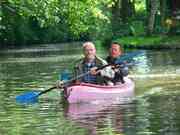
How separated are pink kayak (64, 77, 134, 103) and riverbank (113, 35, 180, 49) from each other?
77.0 feet

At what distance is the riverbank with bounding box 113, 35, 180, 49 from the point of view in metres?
43.3

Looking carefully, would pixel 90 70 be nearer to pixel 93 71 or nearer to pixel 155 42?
pixel 93 71

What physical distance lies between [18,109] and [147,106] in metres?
3.12

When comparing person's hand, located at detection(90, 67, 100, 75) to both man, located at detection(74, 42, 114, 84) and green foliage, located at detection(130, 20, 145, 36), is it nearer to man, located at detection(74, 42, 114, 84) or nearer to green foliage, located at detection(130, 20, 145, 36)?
man, located at detection(74, 42, 114, 84)

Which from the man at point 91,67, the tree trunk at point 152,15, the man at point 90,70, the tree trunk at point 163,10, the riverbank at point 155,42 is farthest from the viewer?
the tree trunk at point 163,10

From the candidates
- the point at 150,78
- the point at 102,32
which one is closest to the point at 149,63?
the point at 150,78

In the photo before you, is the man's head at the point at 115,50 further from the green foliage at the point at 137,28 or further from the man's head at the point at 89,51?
the green foliage at the point at 137,28

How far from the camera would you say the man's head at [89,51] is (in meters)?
18.6

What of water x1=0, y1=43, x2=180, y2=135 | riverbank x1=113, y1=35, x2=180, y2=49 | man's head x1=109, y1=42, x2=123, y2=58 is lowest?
riverbank x1=113, y1=35, x2=180, y2=49

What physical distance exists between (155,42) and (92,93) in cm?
2655

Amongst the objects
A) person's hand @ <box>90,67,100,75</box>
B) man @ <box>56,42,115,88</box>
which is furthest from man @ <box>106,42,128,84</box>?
person's hand @ <box>90,67,100,75</box>

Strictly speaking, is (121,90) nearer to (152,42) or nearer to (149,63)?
(149,63)

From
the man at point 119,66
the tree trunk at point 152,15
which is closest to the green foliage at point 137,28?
the tree trunk at point 152,15

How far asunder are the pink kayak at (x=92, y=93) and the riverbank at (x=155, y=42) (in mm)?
23482
